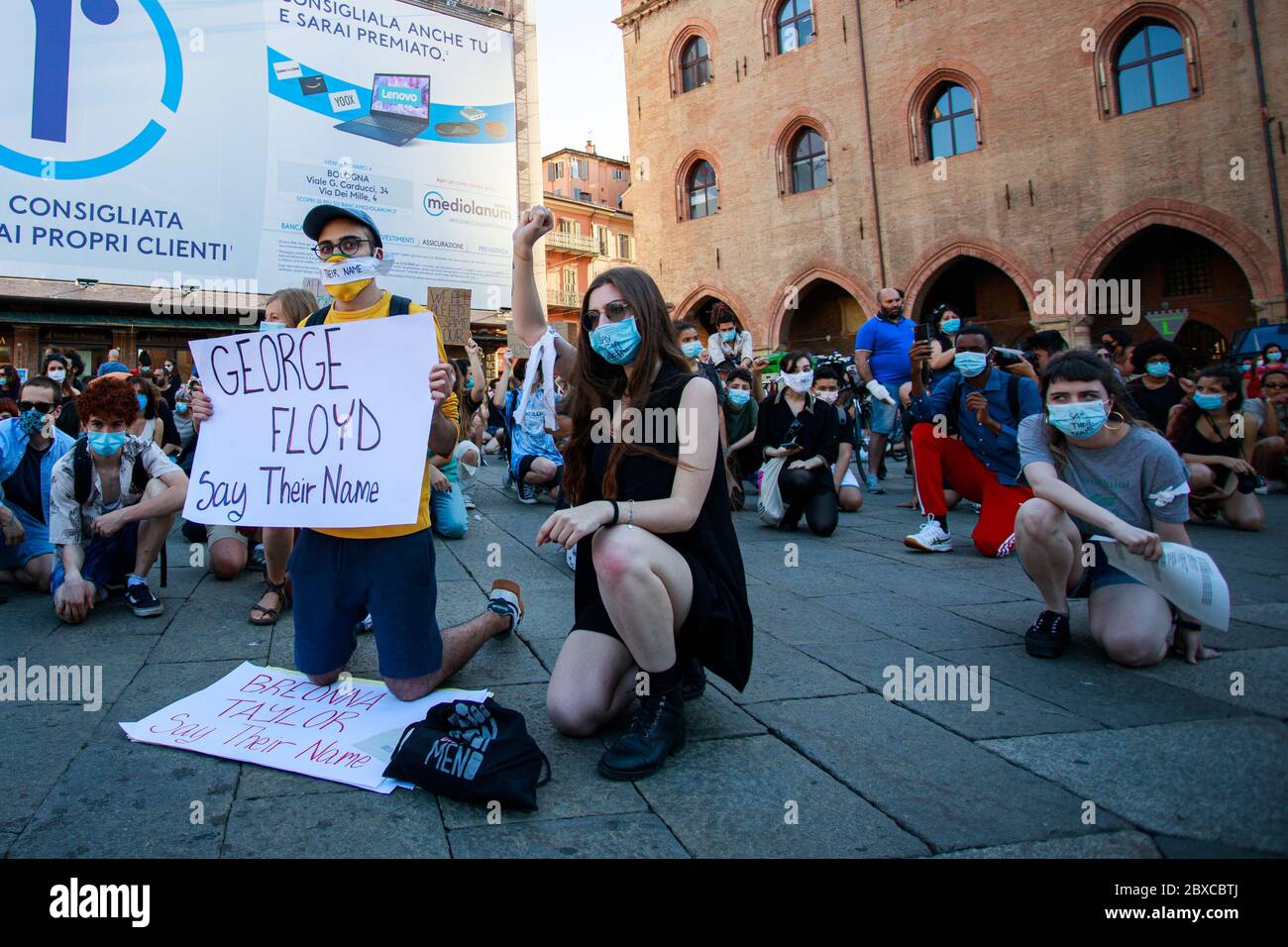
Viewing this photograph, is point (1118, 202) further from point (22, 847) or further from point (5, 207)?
point (5, 207)

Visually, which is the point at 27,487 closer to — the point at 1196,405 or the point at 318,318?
the point at 318,318

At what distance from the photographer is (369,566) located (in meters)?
2.87

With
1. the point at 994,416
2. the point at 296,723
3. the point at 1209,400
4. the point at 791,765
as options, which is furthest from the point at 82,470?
the point at 1209,400

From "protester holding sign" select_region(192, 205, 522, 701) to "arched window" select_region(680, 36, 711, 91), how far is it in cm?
2257

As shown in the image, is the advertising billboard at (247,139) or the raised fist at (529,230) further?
the advertising billboard at (247,139)

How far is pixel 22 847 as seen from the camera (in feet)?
6.25

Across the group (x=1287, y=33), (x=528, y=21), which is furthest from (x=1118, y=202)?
(x=528, y=21)

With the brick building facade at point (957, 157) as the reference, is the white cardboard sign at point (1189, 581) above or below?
below

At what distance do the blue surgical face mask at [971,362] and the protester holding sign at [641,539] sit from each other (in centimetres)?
364

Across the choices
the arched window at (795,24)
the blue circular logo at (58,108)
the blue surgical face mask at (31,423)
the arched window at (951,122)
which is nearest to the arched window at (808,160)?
the arched window at (795,24)

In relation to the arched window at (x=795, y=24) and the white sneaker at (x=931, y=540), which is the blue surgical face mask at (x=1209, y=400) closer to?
the white sneaker at (x=931, y=540)

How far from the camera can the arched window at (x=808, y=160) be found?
20922mm

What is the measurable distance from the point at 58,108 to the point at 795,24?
55.5ft

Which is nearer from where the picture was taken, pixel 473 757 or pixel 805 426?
pixel 473 757
